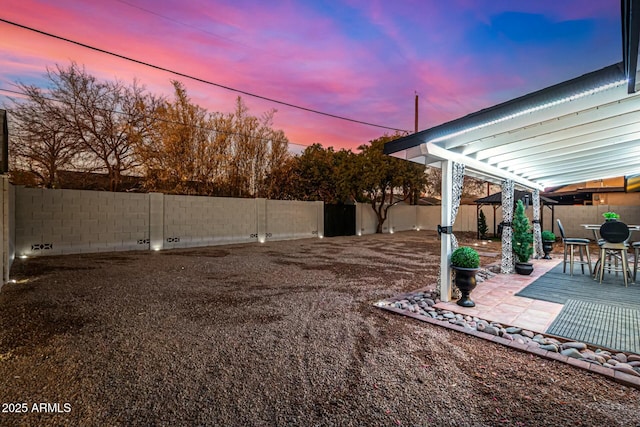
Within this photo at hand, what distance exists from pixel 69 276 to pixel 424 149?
656cm

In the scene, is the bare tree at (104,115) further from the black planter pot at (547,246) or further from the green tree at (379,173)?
the black planter pot at (547,246)

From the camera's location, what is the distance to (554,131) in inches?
139

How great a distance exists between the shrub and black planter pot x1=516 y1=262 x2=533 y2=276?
2745 mm

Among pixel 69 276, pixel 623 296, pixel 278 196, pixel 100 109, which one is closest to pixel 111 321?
pixel 69 276

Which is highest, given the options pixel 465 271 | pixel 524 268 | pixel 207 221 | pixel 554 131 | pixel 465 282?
pixel 554 131

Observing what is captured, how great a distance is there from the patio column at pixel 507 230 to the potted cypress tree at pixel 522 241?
125mm

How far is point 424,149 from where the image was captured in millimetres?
3760

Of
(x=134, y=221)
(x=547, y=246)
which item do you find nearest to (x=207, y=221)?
(x=134, y=221)

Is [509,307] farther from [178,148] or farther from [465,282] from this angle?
[178,148]

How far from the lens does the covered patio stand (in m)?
2.55

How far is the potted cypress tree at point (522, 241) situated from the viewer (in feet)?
18.7

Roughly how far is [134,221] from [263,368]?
27.7 feet

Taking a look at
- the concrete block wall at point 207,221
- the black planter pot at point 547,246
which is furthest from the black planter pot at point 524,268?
the concrete block wall at point 207,221

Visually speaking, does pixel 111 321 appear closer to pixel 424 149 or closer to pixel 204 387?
pixel 204 387
